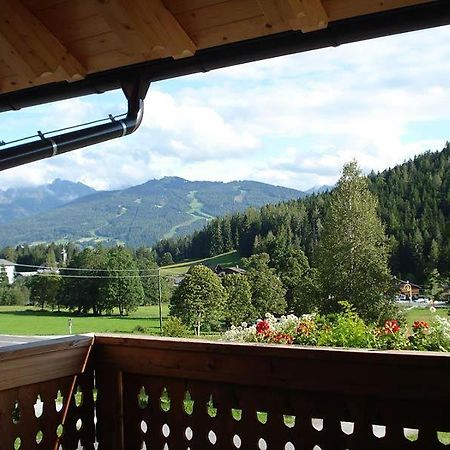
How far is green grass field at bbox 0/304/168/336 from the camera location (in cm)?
434

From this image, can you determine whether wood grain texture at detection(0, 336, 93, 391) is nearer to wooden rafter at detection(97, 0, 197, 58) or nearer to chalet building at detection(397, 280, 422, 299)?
wooden rafter at detection(97, 0, 197, 58)

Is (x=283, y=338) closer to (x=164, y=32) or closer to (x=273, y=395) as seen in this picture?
(x=273, y=395)

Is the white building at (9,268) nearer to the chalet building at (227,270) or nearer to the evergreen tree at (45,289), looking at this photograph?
the evergreen tree at (45,289)

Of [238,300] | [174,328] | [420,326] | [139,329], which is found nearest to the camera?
[420,326]

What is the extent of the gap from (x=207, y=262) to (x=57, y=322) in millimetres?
1268

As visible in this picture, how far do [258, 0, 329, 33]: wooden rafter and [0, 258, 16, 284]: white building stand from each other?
12.0ft

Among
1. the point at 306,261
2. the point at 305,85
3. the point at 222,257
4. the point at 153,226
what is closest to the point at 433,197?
the point at 306,261

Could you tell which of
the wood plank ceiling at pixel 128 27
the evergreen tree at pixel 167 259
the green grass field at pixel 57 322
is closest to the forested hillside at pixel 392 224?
the evergreen tree at pixel 167 259

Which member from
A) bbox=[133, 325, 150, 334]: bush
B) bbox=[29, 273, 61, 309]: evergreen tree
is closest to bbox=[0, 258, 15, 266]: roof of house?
bbox=[29, 273, 61, 309]: evergreen tree

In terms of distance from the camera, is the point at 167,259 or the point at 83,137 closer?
the point at 83,137

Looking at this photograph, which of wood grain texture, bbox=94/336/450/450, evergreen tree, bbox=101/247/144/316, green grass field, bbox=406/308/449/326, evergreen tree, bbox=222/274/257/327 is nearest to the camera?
wood grain texture, bbox=94/336/450/450

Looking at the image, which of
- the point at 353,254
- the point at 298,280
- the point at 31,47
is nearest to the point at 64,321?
the point at 298,280

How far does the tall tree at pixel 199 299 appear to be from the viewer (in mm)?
5043

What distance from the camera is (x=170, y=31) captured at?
70.3 inches
